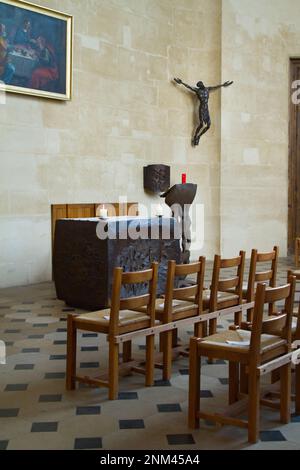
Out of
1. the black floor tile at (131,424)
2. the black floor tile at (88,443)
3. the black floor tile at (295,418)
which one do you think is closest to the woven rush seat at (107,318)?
the black floor tile at (131,424)

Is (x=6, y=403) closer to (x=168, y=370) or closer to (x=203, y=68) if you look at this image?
(x=168, y=370)

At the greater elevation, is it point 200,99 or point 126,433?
point 200,99

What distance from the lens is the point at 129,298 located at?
408cm

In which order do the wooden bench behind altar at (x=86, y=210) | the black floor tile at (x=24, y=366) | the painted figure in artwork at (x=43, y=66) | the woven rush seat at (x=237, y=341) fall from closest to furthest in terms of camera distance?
the woven rush seat at (x=237, y=341) → the black floor tile at (x=24, y=366) → the painted figure in artwork at (x=43, y=66) → the wooden bench behind altar at (x=86, y=210)

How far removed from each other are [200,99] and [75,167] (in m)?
3.22

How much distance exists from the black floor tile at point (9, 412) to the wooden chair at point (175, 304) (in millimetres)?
1183

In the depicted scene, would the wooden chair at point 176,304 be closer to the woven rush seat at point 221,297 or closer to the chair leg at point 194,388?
the woven rush seat at point 221,297

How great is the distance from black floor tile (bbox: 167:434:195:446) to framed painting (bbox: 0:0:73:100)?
21.1ft

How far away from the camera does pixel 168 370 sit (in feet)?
14.7

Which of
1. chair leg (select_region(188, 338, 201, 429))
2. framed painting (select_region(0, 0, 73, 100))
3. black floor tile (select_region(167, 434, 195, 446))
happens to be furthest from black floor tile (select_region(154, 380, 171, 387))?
framed painting (select_region(0, 0, 73, 100))

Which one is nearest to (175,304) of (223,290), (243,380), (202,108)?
(223,290)

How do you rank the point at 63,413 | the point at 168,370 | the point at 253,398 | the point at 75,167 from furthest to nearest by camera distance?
the point at 75,167 < the point at 168,370 < the point at 63,413 < the point at 253,398

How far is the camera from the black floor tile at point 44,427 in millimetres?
3477

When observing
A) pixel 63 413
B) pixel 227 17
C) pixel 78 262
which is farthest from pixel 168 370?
pixel 227 17
